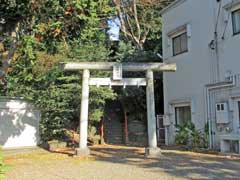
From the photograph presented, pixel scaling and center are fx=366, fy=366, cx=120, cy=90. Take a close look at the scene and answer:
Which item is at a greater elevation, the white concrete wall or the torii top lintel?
the torii top lintel

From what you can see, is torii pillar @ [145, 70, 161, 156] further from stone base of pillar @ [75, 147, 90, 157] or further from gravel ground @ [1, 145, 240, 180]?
stone base of pillar @ [75, 147, 90, 157]

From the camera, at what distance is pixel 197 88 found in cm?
1720

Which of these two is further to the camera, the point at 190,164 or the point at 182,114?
the point at 182,114

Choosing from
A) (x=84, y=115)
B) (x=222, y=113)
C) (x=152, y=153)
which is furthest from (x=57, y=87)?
(x=222, y=113)

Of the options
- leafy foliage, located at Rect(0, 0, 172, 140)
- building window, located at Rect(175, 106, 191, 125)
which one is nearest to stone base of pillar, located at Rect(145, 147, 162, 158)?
building window, located at Rect(175, 106, 191, 125)

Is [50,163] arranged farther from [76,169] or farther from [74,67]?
[74,67]

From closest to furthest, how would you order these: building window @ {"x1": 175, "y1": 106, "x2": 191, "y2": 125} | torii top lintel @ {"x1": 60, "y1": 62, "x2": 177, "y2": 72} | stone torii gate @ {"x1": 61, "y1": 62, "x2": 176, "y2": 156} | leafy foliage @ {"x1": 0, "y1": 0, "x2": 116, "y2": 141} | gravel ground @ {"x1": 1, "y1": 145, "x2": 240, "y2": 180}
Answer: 1. gravel ground @ {"x1": 1, "y1": 145, "x2": 240, "y2": 180}
2. stone torii gate @ {"x1": 61, "y1": 62, "x2": 176, "y2": 156}
3. torii top lintel @ {"x1": 60, "y1": 62, "x2": 177, "y2": 72}
4. leafy foliage @ {"x1": 0, "y1": 0, "x2": 116, "y2": 141}
5. building window @ {"x1": 175, "y1": 106, "x2": 191, "y2": 125}

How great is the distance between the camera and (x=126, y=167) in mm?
11125

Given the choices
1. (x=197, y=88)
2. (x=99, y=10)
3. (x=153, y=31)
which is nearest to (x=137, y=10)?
(x=153, y=31)

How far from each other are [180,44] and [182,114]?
3643 millimetres

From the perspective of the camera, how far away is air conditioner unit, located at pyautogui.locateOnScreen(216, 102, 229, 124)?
48.9 ft

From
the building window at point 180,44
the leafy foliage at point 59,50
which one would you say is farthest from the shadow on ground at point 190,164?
the building window at point 180,44

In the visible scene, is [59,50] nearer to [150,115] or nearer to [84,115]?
[84,115]

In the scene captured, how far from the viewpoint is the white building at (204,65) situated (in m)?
14.9
